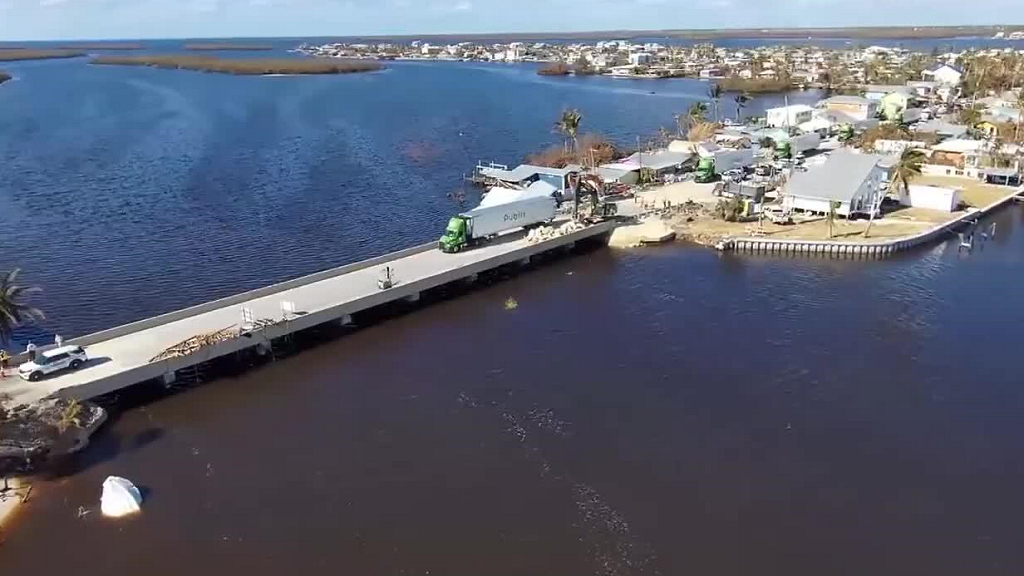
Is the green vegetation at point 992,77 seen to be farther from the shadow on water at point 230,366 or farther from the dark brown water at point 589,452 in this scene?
the shadow on water at point 230,366

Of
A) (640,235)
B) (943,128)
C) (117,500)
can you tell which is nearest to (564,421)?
(117,500)

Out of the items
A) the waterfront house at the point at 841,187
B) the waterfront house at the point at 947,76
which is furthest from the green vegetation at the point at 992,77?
the waterfront house at the point at 841,187

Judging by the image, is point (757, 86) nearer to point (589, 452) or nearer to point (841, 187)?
point (841, 187)

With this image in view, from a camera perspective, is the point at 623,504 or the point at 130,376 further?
the point at 130,376

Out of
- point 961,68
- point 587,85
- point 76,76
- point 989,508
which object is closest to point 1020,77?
point 961,68

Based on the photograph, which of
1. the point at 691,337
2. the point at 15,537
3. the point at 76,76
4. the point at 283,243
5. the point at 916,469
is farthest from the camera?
the point at 76,76

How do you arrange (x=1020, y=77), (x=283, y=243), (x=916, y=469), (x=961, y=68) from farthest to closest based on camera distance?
(x=961, y=68)
(x=1020, y=77)
(x=283, y=243)
(x=916, y=469)

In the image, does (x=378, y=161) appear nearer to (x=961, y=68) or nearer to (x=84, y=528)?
(x=84, y=528)

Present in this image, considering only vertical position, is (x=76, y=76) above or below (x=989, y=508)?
above
